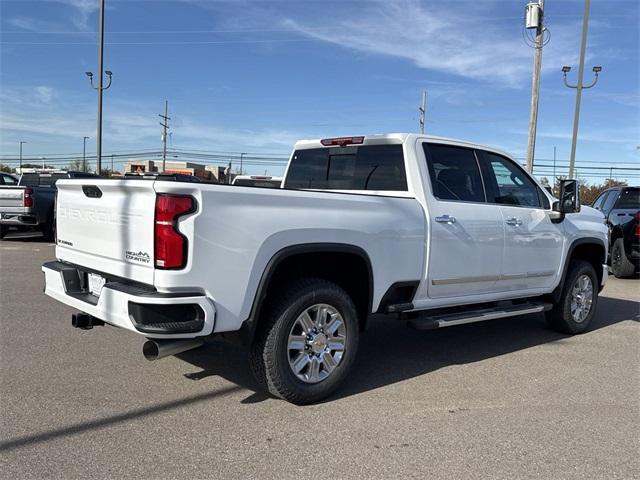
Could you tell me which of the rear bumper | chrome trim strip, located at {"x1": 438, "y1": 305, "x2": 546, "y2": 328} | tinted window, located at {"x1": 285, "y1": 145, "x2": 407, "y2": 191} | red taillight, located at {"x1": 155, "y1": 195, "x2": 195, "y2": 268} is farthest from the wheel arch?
red taillight, located at {"x1": 155, "y1": 195, "x2": 195, "y2": 268}

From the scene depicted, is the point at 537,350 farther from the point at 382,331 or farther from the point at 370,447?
the point at 370,447

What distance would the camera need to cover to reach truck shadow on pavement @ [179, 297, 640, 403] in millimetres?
4727

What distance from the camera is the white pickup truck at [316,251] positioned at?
3.50 metres

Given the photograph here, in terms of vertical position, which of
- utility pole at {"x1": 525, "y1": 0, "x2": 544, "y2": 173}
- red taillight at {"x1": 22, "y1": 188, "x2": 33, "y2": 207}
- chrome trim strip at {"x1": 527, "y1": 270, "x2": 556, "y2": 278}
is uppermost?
utility pole at {"x1": 525, "y1": 0, "x2": 544, "y2": 173}

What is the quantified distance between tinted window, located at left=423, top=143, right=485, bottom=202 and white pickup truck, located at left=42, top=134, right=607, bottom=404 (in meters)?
0.02

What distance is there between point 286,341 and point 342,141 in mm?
2353

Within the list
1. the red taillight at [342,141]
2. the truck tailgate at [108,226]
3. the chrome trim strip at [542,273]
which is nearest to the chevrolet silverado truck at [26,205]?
the red taillight at [342,141]

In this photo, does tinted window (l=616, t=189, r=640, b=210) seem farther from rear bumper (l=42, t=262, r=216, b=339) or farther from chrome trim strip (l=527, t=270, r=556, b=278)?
rear bumper (l=42, t=262, r=216, b=339)

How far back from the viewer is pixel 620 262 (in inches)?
467

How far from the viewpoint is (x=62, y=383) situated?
434cm

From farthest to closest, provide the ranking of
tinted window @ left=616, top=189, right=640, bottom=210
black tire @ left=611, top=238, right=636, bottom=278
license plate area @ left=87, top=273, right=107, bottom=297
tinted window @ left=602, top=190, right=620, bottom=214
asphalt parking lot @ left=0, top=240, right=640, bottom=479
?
tinted window @ left=602, top=190, right=620, bottom=214, tinted window @ left=616, top=189, right=640, bottom=210, black tire @ left=611, top=238, right=636, bottom=278, license plate area @ left=87, top=273, right=107, bottom=297, asphalt parking lot @ left=0, top=240, right=640, bottom=479

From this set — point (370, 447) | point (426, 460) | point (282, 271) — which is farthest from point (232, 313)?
point (426, 460)

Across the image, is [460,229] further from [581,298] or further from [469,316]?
[581,298]

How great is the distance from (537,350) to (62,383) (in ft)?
14.8
